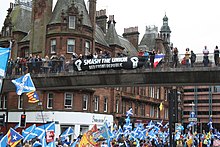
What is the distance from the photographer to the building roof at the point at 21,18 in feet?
163

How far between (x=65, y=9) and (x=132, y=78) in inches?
659

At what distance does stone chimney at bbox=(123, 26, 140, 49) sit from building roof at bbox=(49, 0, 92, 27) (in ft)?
59.7

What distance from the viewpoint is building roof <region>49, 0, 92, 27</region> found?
4414 centimetres

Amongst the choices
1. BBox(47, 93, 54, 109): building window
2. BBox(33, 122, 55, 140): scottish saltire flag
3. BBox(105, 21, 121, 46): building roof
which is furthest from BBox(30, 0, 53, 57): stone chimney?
BBox(33, 122, 55, 140): scottish saltire flag

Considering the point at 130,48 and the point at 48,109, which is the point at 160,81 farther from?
the point at 130,48

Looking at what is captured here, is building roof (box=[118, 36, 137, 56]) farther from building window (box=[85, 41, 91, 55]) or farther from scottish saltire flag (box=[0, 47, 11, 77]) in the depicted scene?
scottish saltire flag (box=[0, 47, 11, 77])

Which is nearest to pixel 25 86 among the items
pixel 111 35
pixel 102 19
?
pixel 111 35

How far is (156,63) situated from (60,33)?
1654 centimetres

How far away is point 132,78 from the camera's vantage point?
3108 cm

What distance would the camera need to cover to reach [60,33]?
4322cm

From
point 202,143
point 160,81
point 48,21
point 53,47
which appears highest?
point 48,21

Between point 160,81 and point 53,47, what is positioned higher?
point 53,47

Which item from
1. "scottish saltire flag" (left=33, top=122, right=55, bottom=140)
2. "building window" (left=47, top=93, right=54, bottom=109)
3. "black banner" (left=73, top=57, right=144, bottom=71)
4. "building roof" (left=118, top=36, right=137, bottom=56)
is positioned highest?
"building roof" (left=118, top=36, right=137, bottom=56)

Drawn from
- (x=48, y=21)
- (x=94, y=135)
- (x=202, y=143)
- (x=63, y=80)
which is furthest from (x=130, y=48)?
(x=94, y=135)
